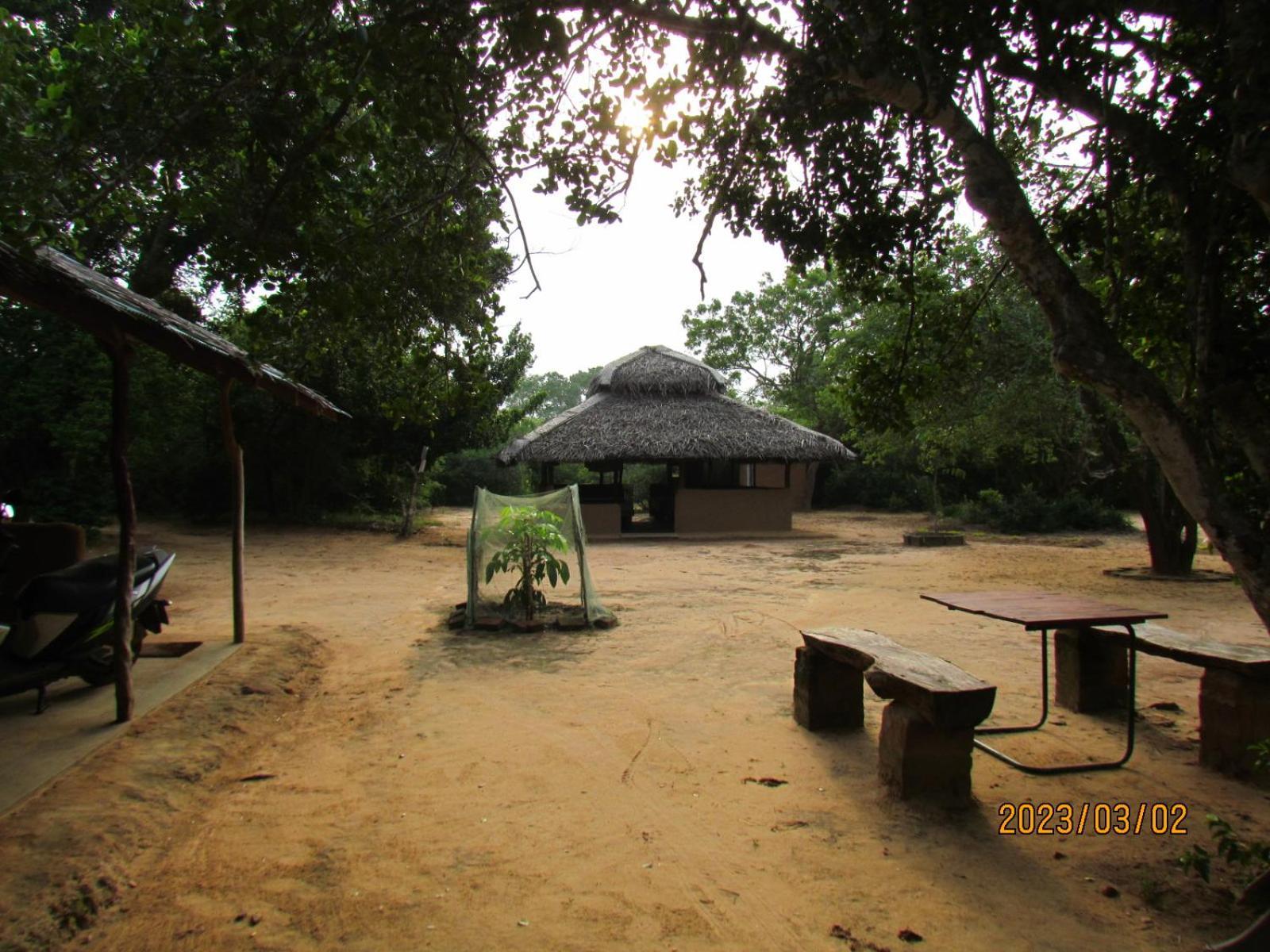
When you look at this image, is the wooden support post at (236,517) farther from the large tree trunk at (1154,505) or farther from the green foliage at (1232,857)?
the large tree trunk at (1154,505)

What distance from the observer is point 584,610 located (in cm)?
725

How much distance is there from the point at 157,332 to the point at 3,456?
10374 mm

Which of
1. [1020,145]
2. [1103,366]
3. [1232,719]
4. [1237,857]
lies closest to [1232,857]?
[1237,857]

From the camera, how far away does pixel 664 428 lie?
696 inches

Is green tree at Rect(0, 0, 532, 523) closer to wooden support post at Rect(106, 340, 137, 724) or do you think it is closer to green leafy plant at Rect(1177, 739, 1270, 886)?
wooden support post at Rect(106, 340, 137, 724)

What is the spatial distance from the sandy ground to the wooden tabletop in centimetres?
76

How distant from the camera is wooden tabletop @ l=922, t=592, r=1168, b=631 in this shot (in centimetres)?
337

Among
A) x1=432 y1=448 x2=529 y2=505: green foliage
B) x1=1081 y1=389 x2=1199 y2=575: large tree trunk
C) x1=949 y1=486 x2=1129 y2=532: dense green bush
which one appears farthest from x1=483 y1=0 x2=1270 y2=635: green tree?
x1=432 y1=448 x2=529 y2=505: green foliage

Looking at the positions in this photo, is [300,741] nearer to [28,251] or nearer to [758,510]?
[28,251]

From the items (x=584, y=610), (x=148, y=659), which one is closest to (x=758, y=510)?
(x=584, y=610)

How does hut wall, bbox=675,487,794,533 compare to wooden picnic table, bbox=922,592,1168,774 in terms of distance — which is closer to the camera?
wooden picnic table, bbox=922,592,1168,774
